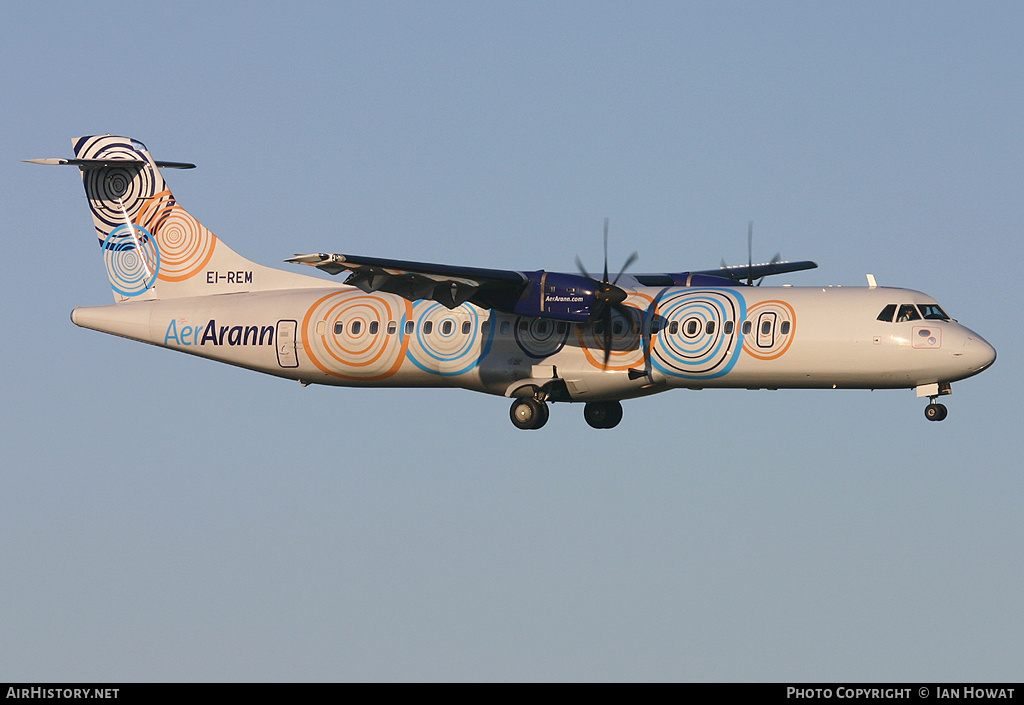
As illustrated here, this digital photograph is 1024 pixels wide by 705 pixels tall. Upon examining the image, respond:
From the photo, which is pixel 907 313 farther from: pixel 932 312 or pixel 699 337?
pixel 699 337

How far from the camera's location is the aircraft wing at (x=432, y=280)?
25.6 meters

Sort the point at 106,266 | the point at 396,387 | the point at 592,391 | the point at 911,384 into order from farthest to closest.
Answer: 1. the point at 106,266
2. the point at 396,387
3. the point at 592,391
4. the point at 911,384

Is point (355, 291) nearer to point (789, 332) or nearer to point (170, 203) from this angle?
point (170, 203)

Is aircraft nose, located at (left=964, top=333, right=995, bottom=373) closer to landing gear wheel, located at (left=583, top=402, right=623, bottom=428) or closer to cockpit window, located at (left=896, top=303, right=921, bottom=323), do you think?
cockpit window, located at (left=896, top=303, right=921, bottom=323)

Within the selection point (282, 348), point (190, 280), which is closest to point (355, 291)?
point (282, 348)

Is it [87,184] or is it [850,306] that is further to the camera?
[87,184]

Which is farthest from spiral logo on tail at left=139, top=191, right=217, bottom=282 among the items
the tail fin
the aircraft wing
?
the aircraft wing

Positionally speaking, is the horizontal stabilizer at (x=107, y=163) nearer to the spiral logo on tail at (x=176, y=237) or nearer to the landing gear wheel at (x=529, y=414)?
the spiral logo on tail at (x=176, y=237)

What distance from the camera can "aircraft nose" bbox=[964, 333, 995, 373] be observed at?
2484 cm

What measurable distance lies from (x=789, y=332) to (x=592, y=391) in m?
→ 3.96

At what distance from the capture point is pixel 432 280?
27.1 meters

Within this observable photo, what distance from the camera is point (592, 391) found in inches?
1077

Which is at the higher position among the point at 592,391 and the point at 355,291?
the point at 355,291

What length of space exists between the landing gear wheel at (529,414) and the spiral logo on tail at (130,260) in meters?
8.94
